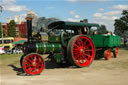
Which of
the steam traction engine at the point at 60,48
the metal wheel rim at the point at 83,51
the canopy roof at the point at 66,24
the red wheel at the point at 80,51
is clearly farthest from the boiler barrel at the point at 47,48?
the canopy roof at the point at 66,24

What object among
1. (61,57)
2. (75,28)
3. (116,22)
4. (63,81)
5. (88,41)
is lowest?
(63,81)

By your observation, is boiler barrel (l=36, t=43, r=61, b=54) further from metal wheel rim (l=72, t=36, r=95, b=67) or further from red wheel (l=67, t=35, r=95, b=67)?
metal wheel rim (l=72, t=36, r=95, b=67)

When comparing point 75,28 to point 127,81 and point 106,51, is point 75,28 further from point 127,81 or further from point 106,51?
point 127,81

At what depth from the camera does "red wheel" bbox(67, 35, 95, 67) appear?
7.51m

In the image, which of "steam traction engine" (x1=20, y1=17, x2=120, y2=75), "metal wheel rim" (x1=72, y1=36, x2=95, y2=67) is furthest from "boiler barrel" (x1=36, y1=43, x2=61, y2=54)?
"metal wheel rim" (x1=72, y1=36, x2=95, y2=67)

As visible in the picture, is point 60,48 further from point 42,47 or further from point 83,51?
point 83,51

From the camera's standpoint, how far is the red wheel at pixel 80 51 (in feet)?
24.6

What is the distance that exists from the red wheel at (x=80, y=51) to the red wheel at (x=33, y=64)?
1.44 meters

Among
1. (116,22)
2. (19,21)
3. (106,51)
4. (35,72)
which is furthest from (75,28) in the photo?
(19,21)

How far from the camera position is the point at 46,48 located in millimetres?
7512

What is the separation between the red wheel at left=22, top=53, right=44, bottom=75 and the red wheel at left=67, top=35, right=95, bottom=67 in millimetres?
1436

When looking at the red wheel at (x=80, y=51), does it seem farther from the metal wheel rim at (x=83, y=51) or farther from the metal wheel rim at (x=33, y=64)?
the metal wheel rim at (x=33, y=64)

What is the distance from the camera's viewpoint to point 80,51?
26.0ft

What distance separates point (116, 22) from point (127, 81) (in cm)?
2483
